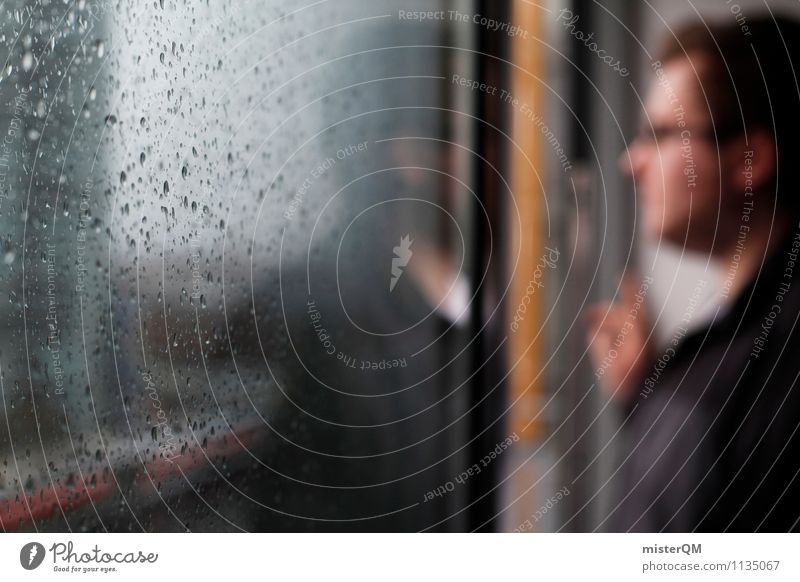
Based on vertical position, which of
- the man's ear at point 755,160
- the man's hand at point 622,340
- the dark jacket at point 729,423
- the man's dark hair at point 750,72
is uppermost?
the man's dark hair at point 750,72

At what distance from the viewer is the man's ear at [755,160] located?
472mm

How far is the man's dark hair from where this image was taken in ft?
1.54

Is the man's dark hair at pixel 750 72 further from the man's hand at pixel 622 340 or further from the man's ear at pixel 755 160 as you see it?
the man's hand at pixel 622 340

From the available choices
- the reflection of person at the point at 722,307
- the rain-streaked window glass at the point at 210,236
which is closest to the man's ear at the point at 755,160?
the reflection of person at the point at 722,307

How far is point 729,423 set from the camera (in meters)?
0.48

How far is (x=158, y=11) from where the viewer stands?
472 mm

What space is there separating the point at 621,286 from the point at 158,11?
1.10ft

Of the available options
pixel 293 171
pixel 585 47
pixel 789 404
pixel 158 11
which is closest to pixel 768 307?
pixel 789 404

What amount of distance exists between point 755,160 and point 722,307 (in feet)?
0.31

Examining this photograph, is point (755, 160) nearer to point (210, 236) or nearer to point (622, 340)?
point (622, 340)

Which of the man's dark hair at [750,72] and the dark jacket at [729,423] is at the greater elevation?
the man's dark hair at [750,72]

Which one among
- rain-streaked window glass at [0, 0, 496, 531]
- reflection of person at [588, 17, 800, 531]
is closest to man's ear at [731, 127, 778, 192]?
reflection of person at [588, 17, 800, 531]

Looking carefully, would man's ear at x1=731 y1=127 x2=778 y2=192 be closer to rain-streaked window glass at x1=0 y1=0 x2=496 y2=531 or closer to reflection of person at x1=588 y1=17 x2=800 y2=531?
reflection of person at x1=588 y1=17 x2=800 y2=531

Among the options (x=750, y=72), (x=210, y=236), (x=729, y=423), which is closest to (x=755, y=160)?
(x=750, y=72)
